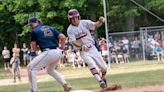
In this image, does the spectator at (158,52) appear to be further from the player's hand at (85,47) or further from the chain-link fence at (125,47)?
the player's hand at (85,47)

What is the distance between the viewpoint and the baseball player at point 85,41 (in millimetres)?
12047

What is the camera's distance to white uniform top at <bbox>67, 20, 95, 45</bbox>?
12.1 meters

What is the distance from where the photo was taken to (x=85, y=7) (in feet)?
138

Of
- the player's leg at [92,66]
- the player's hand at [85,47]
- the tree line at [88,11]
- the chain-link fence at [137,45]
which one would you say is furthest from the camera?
the tree line at [88,11]

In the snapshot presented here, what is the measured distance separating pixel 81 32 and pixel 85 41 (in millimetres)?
255

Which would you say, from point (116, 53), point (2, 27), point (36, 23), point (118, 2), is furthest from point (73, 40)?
point (2, 27)

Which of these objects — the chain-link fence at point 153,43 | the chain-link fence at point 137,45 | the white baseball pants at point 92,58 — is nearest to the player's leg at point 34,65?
the white baseball pants at point 92,58

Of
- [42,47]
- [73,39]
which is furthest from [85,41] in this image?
[42,47]

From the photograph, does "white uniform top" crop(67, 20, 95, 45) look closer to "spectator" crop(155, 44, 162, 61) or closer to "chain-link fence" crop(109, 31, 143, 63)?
"spectator" crop(155, 44, 162, 61)

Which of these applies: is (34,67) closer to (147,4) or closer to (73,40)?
(73,40)

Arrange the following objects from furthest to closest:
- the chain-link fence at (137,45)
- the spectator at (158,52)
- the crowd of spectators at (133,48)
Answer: the chain-link fence at (137,45), the crowd of spectators at (133,48), the spectator at (158,52)

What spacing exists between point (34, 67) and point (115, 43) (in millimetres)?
21525

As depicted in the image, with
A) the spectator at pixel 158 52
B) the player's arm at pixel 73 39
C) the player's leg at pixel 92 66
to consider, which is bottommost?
the spectator at pixel 158 52

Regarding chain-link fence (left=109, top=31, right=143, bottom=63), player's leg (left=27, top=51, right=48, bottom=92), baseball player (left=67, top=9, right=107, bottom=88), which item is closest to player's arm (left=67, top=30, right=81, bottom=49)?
baseball player (left=67, top=9, right=107, bottom=88)
